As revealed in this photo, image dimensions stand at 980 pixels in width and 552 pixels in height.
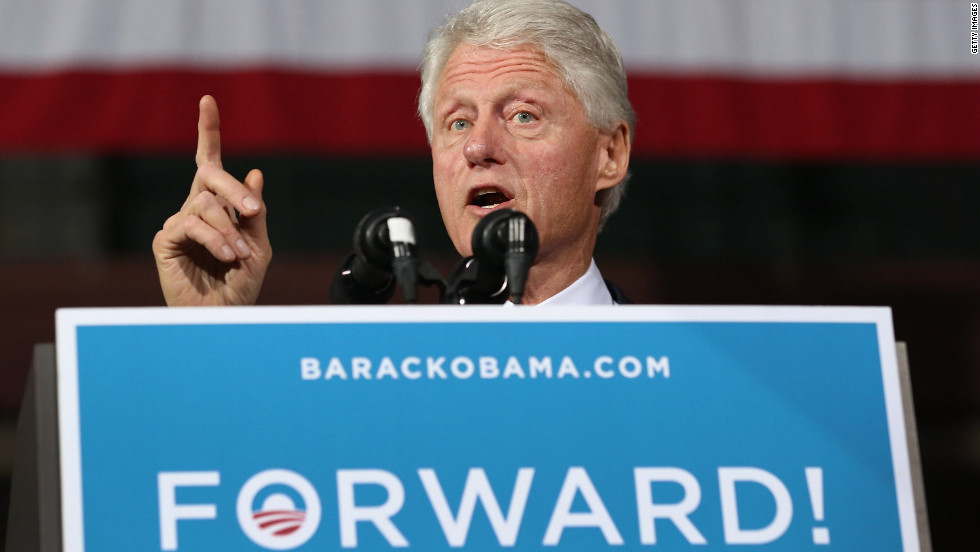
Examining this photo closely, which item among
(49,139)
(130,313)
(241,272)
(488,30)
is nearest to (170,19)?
(49,139)

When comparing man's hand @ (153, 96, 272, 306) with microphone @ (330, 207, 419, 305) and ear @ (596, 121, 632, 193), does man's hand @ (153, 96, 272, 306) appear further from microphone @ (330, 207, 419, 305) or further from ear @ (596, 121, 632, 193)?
ear @ (596, 121, 632, 193)

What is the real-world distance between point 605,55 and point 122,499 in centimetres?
115

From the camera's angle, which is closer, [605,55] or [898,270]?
[605,55]

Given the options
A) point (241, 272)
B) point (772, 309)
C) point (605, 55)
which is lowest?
point (772, 309)

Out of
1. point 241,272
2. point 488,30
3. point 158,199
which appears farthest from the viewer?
point 158,199

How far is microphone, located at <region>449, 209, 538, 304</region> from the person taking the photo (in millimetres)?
1257

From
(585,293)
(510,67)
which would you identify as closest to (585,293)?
(585,293)

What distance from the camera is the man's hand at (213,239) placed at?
152 centimetres

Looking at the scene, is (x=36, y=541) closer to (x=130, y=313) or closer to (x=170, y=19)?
(x=130, y=313)

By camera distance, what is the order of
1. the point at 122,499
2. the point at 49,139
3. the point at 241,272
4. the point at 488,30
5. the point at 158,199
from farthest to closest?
the point at 158,199 → the point at 49,139 → the point at 488,30 → the point at 241,272 → the point at 122,499

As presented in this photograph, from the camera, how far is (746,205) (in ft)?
17.5
